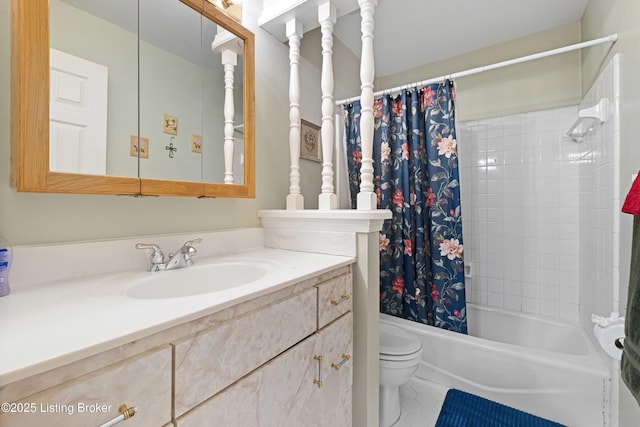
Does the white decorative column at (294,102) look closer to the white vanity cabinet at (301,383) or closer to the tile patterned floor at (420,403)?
the white vanity cabinet at (301,383)

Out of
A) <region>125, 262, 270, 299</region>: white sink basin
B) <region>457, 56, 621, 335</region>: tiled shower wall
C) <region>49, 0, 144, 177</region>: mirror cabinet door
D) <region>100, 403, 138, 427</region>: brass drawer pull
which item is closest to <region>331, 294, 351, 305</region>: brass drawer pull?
<region>125, 262, 270, 299</region>: white sink basin

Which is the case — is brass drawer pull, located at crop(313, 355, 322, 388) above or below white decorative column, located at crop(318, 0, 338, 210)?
below

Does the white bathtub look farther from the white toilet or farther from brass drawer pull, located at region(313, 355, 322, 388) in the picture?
brass drawer pull, located at region(313, 355, 322, 388)

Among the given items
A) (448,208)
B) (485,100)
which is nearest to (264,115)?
(448,208)

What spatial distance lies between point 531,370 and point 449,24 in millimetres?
2131

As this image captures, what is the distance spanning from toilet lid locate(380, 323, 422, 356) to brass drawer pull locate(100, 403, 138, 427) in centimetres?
117

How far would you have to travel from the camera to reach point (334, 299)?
39.9 inches

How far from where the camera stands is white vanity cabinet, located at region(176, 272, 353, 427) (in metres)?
0.65

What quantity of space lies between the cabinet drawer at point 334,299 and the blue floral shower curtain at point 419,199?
0.82 metres

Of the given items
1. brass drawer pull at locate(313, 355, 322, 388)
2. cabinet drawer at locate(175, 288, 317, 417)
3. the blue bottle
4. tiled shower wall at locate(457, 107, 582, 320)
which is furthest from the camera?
tiled shower wall at locate(457, 107, 582, 320)

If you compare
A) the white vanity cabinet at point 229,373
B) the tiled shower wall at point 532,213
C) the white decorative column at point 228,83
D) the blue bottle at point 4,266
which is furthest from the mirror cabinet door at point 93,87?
the tiled shower wall at point 532,213

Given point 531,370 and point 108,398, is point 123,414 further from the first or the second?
point 531,370

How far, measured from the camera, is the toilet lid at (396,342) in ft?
4.62

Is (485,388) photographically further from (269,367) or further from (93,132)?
(93,132)
